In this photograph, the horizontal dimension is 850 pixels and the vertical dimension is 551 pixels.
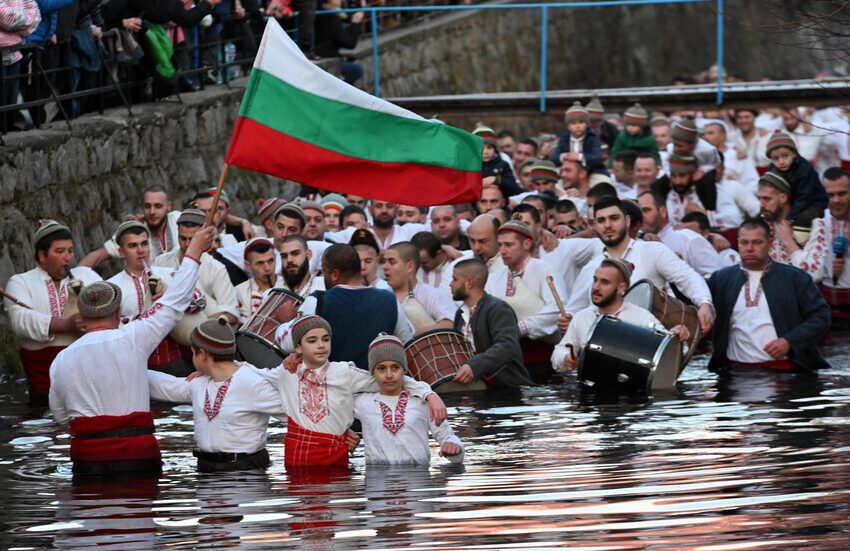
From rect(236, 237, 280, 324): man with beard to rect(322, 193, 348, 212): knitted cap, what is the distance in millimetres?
3027

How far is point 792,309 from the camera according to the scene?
1284 cm

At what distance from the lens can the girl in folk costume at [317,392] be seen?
895 cm

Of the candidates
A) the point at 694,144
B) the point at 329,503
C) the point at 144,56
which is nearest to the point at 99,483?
the point at 329,503

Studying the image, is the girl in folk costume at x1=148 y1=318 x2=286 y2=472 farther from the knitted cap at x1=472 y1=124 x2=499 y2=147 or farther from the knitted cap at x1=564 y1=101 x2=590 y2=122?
the knitted cap at x1=564 y1=101 x2=590 y2=122

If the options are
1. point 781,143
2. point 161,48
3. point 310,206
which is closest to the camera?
point 310,206

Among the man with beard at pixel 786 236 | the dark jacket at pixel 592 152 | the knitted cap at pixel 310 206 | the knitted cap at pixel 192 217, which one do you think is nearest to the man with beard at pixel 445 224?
the knitted cap at pixel 310 206

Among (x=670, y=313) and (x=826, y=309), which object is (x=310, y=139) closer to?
(x=670, y=313)

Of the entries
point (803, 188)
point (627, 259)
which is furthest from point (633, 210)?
point (803, 188)

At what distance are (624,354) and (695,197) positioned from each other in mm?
5473

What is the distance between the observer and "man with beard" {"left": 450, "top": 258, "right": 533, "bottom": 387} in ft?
39.1

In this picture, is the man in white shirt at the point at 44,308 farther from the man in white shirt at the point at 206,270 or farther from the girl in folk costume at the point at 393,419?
the girl in folk costume at the point at 393,419

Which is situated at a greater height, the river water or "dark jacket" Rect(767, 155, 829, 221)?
"dark jacket" Rect(767, 155, 829, 221)

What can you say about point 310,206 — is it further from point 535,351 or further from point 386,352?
point 386,352

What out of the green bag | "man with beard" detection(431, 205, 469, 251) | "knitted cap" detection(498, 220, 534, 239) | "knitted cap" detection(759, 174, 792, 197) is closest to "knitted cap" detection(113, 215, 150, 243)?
"knitted cap" detection(498, 220, 534, 239)
